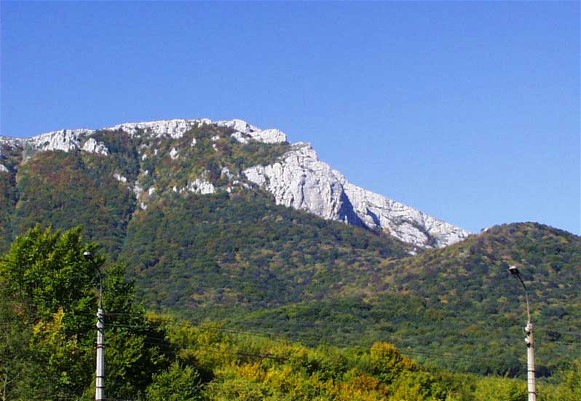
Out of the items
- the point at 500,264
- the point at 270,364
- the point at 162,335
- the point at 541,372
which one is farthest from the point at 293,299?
the point at 162,335

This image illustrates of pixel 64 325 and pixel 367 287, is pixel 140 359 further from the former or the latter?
pixel 367 287

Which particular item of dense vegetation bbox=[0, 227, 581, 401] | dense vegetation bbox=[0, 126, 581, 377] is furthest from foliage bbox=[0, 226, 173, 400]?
dense vegetation bbox=[0, 126, 581, 377]

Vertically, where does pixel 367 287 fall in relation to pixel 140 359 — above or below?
above

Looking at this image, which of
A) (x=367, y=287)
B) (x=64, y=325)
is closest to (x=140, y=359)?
(x=64, y=325)

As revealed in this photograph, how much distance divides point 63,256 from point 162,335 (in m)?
11.3

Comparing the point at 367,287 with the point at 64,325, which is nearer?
the point at 64,325

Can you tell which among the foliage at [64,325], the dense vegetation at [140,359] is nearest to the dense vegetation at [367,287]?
the dense vegetation at [140,359]

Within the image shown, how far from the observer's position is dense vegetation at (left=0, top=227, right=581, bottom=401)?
200 ft

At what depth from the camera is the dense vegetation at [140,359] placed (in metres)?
61.0

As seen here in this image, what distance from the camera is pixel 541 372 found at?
372 ft

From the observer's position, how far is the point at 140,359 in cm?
7219

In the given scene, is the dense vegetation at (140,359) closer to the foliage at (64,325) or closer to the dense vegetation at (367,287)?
the foliage at (64,325)

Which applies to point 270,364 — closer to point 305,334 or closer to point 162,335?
point 162,335

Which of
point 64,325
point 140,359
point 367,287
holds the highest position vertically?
point 367,287
